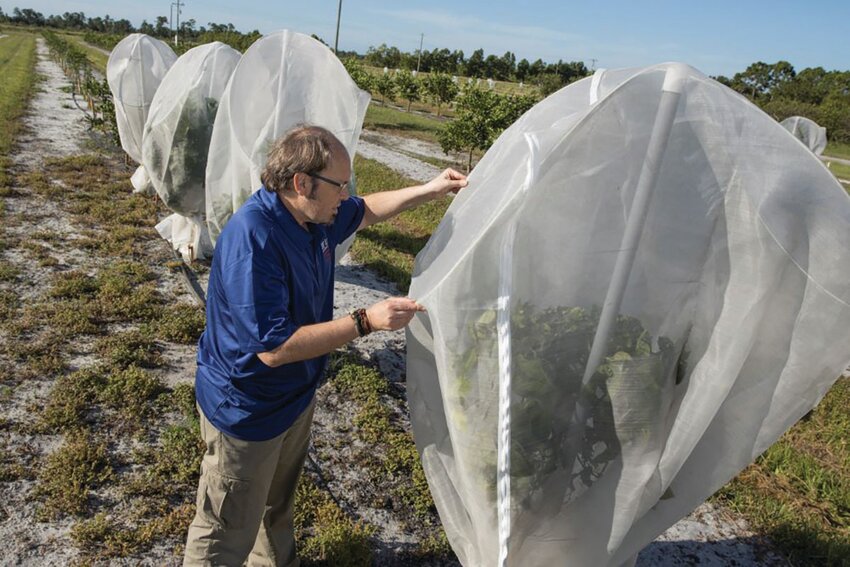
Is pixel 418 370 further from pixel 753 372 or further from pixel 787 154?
pixel 787 154

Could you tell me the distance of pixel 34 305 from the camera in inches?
207

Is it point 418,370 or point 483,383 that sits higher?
point 483,383

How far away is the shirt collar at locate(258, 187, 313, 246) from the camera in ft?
6.66

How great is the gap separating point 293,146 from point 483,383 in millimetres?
1058

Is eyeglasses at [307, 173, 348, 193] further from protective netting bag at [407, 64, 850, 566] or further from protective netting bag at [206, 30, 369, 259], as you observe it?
protective netting bag at [206, 30, 369, 259]

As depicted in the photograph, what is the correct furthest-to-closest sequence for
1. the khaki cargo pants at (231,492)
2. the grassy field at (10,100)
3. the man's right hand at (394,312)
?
1. the grassy field at (10,100)
2. the khaki cargo pants at (231,492)
3. the man's right hand at (394,312)

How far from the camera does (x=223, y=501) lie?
2232mm

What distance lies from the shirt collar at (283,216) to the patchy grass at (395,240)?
14.9 feet

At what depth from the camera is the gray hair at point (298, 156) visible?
200cm

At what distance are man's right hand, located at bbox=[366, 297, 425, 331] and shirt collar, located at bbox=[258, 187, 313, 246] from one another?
436mm

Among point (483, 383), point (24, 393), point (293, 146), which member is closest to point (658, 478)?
point (483, 383)

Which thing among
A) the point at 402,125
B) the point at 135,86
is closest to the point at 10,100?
the point at 135,86

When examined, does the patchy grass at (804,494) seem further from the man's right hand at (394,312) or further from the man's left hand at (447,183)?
the man's right hand at (394,312)

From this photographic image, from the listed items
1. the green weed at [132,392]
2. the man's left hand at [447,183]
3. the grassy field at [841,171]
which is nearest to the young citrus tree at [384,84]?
the grassy field at [841,171]
